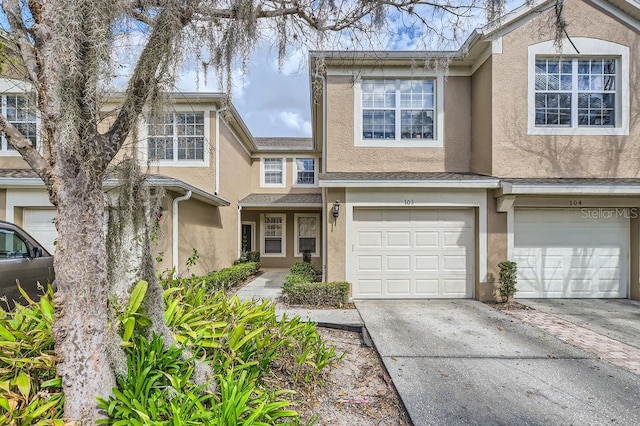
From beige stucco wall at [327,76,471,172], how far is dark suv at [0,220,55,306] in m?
6.52

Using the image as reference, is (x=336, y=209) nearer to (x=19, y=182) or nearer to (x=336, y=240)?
(x=336, y=240)

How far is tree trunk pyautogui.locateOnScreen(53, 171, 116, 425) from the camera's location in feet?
7.91

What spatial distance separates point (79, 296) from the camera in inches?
95.7

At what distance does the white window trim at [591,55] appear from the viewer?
8250 millimetres

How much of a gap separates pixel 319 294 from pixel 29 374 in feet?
18.2

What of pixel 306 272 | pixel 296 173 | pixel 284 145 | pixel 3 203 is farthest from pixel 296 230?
pixel 3 203

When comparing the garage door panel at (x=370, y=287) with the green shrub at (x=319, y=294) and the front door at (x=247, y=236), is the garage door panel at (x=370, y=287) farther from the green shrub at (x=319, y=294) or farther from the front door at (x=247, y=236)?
the front door at (x=247, y=236)

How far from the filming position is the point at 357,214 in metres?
8.52

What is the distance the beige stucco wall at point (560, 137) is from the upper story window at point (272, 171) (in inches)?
420

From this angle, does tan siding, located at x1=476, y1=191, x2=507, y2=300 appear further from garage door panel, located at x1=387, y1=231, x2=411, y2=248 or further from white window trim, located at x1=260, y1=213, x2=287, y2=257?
white window trim, located at x1=260, y1=213, x2=287, y2=257

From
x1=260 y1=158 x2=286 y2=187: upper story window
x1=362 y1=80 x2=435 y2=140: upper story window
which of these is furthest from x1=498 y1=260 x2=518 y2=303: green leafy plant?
x1=260 y1=158 x2=286 y2=187: upper story window

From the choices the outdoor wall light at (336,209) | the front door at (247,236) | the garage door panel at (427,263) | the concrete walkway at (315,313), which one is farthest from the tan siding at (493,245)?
the front door at (247,236)

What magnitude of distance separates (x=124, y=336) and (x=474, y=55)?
9.85 m

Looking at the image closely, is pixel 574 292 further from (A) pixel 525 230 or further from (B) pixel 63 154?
(B) pixel 63 154
